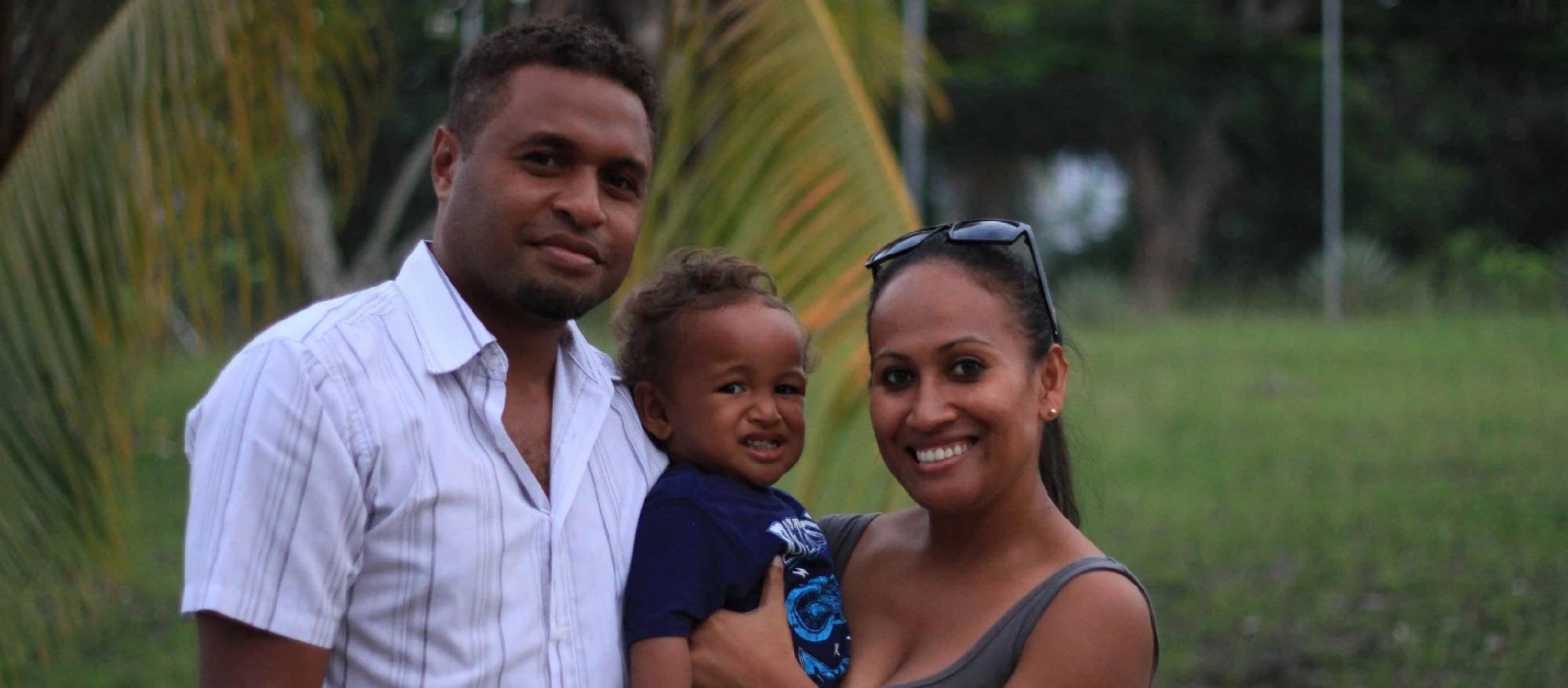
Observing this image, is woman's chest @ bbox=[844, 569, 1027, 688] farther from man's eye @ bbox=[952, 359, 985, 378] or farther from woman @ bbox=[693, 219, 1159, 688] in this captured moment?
man's eye @ bbox=[952, 359, 985, 378]

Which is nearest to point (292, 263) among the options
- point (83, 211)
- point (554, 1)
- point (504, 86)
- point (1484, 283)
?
point (83, 211)

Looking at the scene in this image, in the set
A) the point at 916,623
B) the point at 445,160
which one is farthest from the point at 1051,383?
the point at 445,160

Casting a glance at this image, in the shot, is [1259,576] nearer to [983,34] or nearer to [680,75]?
[680,75]

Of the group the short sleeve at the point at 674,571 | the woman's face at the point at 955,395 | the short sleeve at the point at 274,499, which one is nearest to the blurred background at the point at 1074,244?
the woman's face at the point at 955,395

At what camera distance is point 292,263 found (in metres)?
4.67

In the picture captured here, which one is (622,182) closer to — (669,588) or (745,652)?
(669,588)

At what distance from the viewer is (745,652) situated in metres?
2.36

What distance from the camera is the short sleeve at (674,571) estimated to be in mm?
2307

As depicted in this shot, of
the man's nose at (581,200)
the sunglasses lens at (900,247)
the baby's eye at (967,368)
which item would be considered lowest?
the baby's eye at (967,368)

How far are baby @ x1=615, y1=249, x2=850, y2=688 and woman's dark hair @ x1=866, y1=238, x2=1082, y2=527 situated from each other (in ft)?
0.75

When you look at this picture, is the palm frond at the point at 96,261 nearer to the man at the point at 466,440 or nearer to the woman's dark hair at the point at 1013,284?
the man at the point at 466,440

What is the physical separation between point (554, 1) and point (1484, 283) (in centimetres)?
1462

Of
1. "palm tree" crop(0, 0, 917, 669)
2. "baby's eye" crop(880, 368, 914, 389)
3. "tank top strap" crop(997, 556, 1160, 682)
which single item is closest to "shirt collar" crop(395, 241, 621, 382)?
"baby's eye" crop(880, 368, 914, 389)

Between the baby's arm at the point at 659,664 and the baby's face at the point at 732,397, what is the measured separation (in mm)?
382
